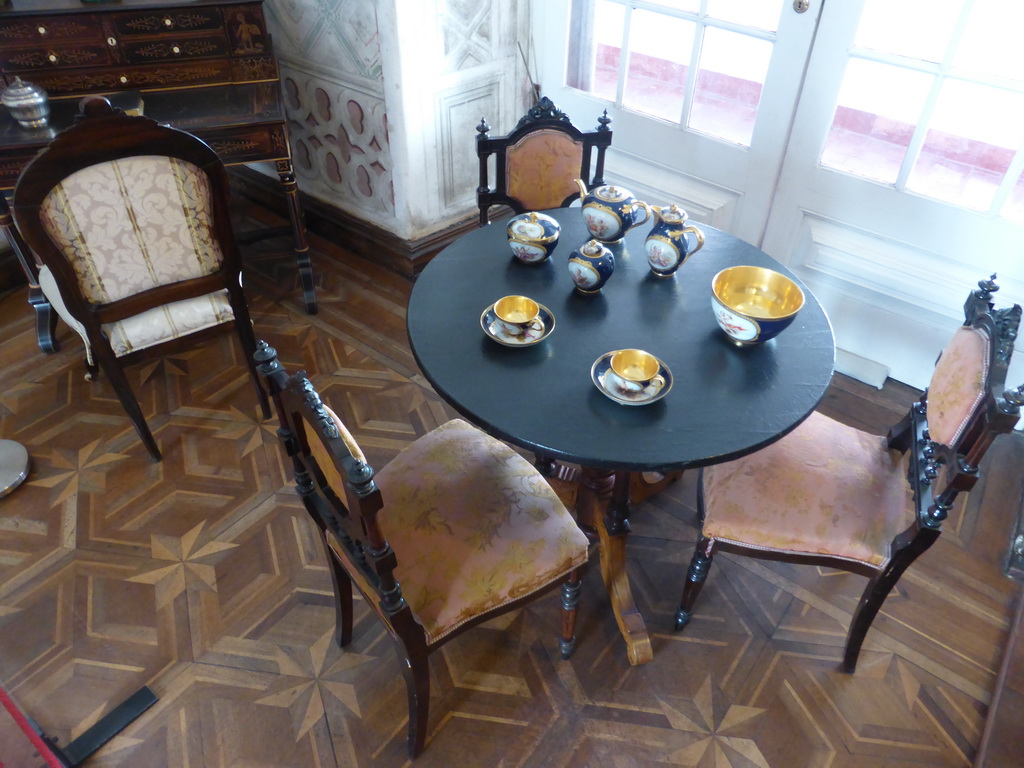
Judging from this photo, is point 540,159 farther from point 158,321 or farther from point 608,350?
point 158,321

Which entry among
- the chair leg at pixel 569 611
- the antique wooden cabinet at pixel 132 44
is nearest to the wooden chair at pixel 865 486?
the chair leg at pixel 569 611

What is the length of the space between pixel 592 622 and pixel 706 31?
1.80 m

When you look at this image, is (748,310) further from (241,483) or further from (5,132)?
(5,132)

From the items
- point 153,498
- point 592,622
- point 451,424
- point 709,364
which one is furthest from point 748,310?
point 153,498

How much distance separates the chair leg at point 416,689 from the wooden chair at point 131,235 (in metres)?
1.11

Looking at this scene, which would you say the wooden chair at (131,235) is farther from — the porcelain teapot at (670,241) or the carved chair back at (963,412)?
the carved chair back at (963,412)

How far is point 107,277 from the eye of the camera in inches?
67.4

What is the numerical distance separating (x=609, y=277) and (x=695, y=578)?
0.67 meters

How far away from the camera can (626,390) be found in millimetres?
1228

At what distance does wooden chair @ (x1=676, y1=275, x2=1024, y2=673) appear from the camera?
3.91 ft

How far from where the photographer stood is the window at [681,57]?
83.5 inches

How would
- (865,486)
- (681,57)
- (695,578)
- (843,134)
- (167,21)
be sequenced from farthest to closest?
(681,57) → (167,21) → (843,134) → (695,578) → (865,486)

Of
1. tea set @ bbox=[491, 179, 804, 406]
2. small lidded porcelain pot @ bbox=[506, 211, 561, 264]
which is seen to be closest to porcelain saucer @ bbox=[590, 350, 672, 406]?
tea set @ bbox=[491, 179, 804, 406]

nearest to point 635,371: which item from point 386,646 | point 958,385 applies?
point 958,385
